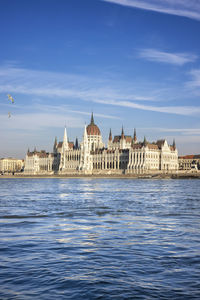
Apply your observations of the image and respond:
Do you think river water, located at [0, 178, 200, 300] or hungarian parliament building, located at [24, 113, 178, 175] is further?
hungarian parliament building, located at [24, 113, 178, 175]

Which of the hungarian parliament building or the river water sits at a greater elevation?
the hungarian parliament building

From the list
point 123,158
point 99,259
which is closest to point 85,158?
point 123,158

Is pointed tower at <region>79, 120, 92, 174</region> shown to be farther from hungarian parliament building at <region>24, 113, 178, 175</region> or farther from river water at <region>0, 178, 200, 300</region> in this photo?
river water at <region>0, 178, 200, 300</region>

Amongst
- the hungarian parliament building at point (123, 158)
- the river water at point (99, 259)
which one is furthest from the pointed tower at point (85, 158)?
the river water at point (99, 259)

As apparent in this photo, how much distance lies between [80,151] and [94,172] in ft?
63.0

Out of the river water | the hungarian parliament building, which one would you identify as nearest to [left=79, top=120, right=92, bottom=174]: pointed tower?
the hungarian parliament building

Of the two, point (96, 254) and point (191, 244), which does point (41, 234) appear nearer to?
point (96, 254)

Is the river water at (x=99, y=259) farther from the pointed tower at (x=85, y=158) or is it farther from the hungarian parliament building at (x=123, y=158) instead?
the pointed tower at (x=85, y=158)

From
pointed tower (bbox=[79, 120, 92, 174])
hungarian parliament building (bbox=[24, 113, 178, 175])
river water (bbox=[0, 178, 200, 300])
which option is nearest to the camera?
river water (bbox=[0, 178, 200, 300])

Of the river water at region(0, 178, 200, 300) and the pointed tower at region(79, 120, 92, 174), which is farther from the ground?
the pointed tower at region(79, 120, 92, 174)

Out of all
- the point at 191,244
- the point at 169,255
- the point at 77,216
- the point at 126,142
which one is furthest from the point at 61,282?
the point at 126,142

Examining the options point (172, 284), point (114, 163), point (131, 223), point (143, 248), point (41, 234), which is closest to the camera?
point (172, 284)

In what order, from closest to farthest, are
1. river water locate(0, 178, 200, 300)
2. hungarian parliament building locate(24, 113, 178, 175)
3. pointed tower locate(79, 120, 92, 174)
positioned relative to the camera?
1. river water locate(0, 178, 200, 300)
2. hungarian parliament building locate(24, 113, 178, 175)
3. pointed tower locate(79, 120, 92, 174)

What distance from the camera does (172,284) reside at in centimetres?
896
